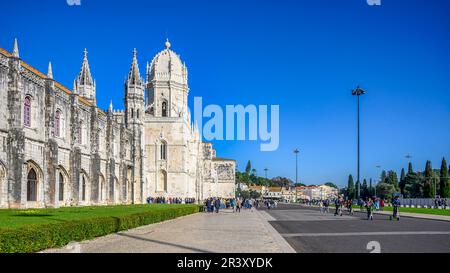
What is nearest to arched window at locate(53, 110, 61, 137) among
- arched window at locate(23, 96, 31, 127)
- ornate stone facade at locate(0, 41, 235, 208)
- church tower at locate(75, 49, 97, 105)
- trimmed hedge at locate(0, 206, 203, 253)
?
ornate stone facade at locate(0, 41, 235, 208)

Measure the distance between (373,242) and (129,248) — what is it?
774 cm

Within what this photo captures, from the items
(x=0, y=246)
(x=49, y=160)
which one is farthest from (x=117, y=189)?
(x=0, y=246)

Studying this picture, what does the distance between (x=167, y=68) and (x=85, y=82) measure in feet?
57.6

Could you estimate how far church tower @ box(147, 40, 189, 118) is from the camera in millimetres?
75000

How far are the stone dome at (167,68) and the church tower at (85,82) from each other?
1475cm

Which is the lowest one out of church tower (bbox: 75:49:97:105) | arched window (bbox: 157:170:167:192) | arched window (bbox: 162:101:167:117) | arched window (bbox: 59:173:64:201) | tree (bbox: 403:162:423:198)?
tree (bbox: 403:162:423:198)

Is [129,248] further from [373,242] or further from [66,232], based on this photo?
[373,242]

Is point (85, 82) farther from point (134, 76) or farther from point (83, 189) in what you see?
point (83, 189)

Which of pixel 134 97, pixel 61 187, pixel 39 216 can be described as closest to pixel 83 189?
pixel 61 187

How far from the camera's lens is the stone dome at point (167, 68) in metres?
75.7

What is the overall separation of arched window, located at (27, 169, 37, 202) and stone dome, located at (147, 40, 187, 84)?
152ft

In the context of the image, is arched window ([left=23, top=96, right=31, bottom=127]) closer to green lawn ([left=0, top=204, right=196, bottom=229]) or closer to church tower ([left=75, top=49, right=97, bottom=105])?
green lawn ([left=0, top=204, right=196, bottom=229])

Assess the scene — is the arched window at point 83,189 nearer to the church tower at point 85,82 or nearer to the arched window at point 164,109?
the church tower at point 85,82

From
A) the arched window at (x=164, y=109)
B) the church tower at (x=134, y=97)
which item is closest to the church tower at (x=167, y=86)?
the arched window at (x=164, y=109)
